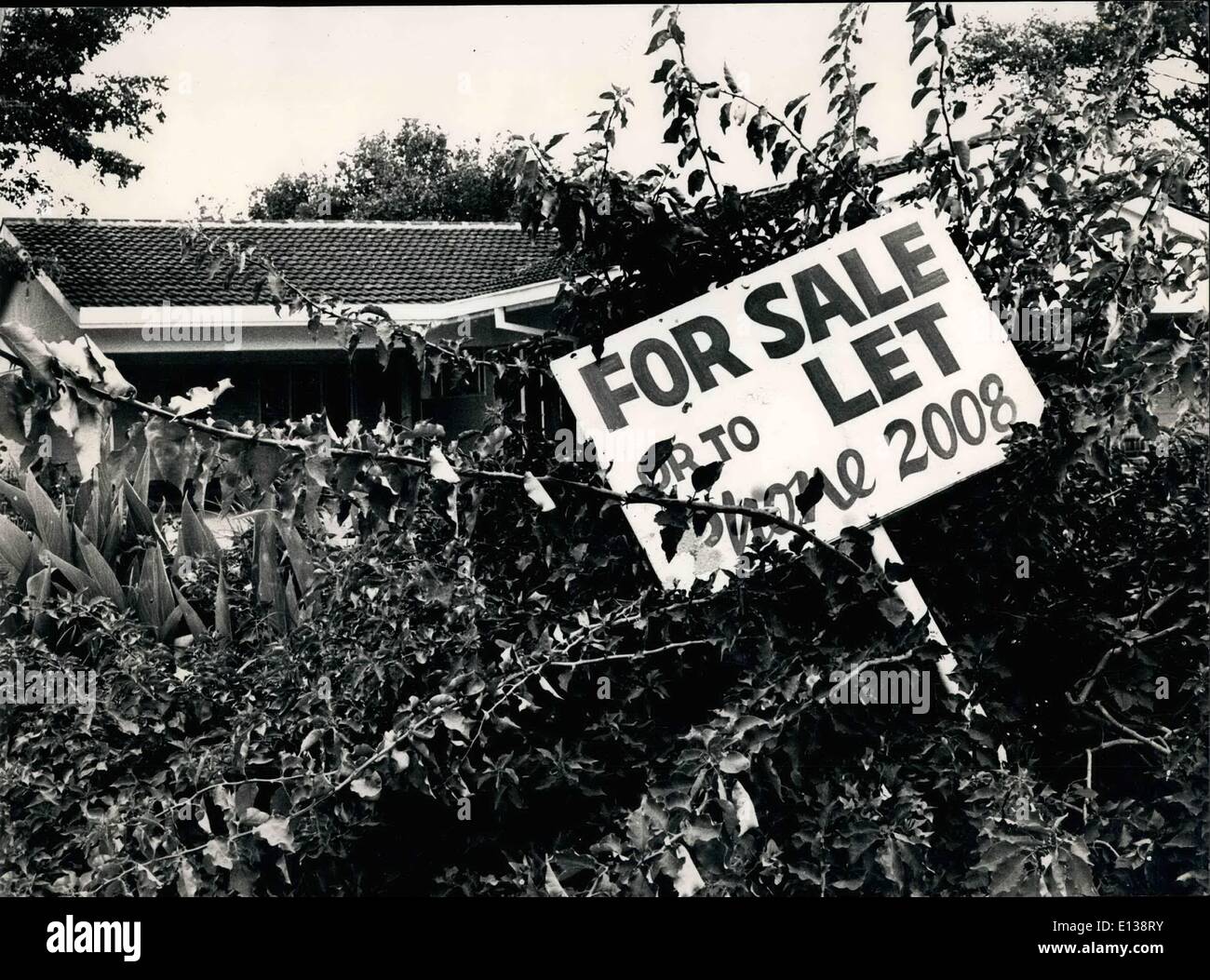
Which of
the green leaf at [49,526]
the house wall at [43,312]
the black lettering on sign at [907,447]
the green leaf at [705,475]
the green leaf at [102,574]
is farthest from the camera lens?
the house wall at [43,312]

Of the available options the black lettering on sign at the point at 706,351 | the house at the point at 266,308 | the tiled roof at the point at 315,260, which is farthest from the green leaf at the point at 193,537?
the black lettering on sign at the point at 706,351

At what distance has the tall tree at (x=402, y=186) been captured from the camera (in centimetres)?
385

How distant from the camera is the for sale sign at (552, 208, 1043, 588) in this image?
1990 millimetres

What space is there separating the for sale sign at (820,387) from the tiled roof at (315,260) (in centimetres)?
397

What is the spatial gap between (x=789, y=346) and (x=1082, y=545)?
85 cm

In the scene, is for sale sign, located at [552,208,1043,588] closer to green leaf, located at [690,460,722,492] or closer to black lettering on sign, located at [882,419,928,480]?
black lettering on sign, located at [882,419,928,480]

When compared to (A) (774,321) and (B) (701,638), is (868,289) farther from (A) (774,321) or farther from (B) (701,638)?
(B) (701,638)

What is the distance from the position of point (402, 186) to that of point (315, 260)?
0.87 m

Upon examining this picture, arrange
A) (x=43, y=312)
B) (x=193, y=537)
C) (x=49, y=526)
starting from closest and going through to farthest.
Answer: (x=49, y=526), (x=193, y=537), (x=43, y=312)

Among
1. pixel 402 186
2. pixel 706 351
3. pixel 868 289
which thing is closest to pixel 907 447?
pixel 868 289

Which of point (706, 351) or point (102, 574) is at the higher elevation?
point (102, 574)

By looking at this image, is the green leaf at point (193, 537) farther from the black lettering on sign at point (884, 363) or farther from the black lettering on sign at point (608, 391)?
the black lettering on sign at point (884, 363)

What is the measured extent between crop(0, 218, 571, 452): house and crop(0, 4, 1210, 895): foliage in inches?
115

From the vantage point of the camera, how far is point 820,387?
2.04 meters
